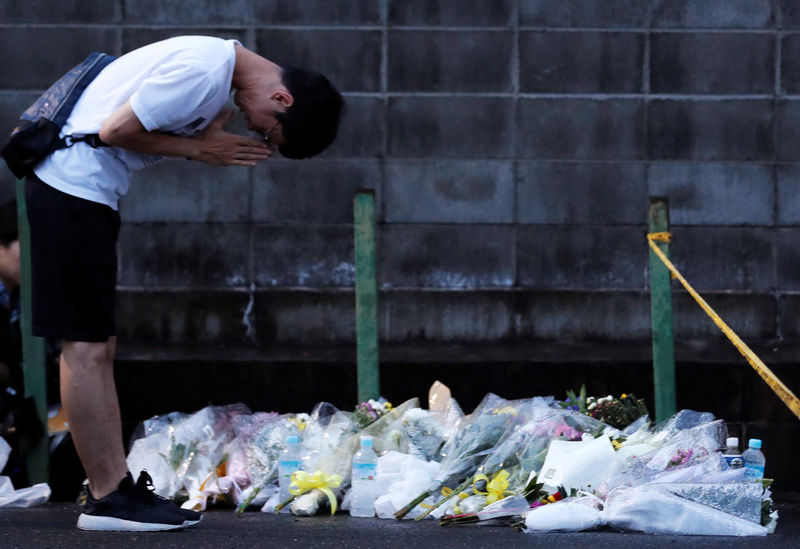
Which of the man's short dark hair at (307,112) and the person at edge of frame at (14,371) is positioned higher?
the man's short dark hair at (307,112)

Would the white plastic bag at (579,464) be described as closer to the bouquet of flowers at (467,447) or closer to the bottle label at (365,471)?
the bouquet of flowers at (467,447)

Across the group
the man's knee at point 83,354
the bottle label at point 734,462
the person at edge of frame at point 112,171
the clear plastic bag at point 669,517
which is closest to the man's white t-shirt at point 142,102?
the person at edge of frame at point 112,171

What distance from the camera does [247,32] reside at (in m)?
6.23

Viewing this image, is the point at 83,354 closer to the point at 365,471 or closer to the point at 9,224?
the point at 365,471

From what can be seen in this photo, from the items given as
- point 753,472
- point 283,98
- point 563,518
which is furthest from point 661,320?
point 283,98

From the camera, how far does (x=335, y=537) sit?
365 cm

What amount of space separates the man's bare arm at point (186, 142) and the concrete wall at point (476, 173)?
274 cm

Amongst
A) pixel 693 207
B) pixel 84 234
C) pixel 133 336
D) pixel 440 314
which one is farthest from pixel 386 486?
pixel 693 207

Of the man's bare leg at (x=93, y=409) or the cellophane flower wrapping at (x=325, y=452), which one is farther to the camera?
the cellophane flower wrapping at (x=325, y=452)

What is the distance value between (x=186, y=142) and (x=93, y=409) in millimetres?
840

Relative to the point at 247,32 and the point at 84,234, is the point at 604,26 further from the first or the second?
the point at 84,234

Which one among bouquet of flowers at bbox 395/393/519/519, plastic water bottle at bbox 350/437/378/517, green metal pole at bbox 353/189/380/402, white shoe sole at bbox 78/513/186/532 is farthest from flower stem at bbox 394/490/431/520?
green metal pole at bbox 353/189/380/402

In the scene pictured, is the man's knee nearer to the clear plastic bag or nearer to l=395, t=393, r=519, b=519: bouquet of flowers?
l=395, t=393, r=519, b=519: bouquet of flowers

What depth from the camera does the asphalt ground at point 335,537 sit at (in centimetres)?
340
